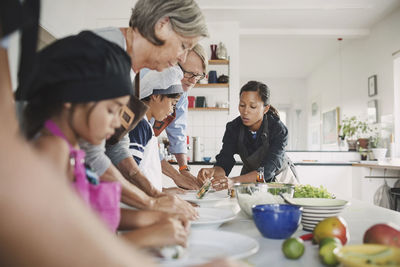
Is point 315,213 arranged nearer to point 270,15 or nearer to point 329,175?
point 329,175

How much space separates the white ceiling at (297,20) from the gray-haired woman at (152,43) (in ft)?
12.7

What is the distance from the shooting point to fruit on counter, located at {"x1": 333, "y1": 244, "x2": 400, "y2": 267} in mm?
571

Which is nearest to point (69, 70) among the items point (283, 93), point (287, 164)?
point (287, 164)

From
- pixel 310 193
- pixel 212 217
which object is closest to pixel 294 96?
pixel 310 193

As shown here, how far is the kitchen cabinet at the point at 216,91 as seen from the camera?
17.3 ft

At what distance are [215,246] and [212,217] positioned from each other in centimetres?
34

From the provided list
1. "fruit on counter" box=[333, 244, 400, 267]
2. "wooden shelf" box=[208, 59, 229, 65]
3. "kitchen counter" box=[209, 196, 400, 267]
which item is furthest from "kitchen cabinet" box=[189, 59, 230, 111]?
"fruit on counter" box=[333, 244, 400, 267]

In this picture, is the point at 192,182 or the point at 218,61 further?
the point at 218,61

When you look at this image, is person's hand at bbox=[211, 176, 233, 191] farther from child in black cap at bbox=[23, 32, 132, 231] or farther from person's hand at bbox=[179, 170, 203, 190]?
child in black cap at bbox=[23, 32, 132, 231]

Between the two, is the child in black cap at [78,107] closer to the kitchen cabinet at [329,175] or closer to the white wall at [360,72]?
the kitchen cabinet at [329,175]

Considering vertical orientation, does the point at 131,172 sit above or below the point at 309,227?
above

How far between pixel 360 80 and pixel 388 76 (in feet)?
4.28

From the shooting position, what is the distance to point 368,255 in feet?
2.00

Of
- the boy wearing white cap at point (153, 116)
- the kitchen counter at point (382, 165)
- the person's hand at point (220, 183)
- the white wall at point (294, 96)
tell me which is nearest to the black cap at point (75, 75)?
the boy wearing white cap at point (153, 116)
